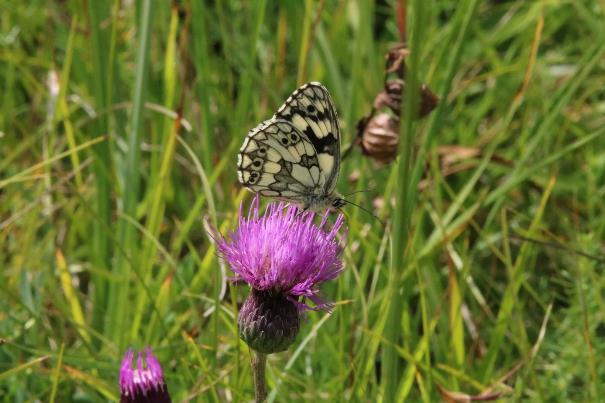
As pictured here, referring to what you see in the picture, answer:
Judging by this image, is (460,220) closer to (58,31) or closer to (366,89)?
(366,89)

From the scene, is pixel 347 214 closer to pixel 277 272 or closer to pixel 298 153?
pixel 298 153

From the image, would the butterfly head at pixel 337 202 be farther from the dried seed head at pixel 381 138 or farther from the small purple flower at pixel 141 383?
the small purple flower at pixel 141 383

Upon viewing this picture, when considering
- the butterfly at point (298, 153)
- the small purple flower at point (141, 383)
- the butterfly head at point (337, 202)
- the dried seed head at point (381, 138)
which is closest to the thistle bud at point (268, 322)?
the small purple flower at point (141, 383)

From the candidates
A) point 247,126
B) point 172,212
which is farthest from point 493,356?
point 172,212

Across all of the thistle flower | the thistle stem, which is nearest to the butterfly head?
the thistle flower

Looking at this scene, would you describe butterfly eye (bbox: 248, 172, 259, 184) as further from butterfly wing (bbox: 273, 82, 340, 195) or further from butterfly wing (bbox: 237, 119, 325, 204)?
butterfly wing (bbox: 273, 82, 340, 195)
